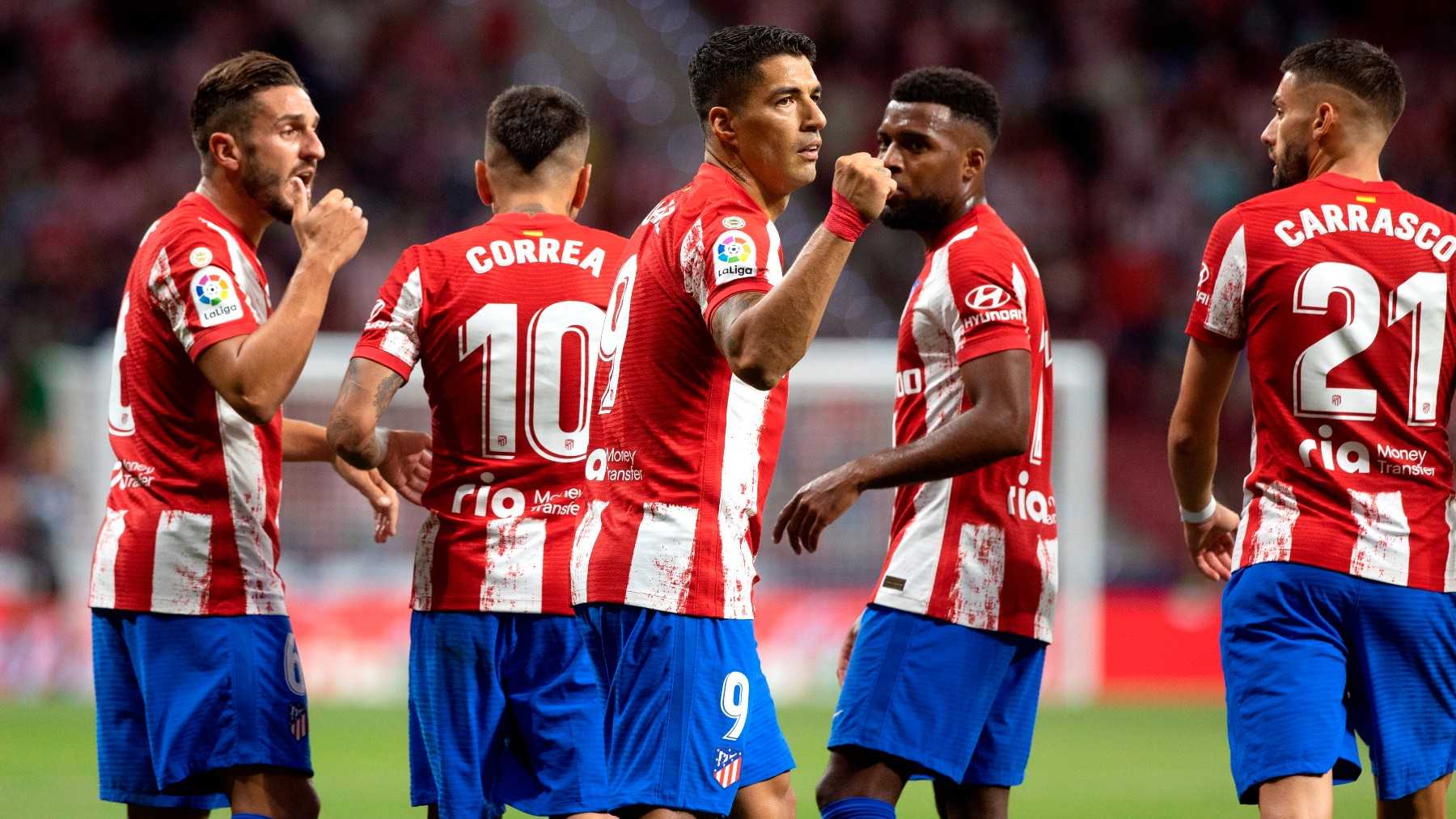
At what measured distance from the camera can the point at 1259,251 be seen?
180 inches

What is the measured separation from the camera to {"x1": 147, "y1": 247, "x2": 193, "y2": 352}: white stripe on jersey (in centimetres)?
460

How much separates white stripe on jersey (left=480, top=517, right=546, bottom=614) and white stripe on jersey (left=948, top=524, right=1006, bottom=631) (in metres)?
1.19

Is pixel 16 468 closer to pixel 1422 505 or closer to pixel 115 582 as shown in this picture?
pixel 115 582

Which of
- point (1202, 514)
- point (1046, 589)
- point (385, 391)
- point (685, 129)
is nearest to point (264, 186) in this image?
point (385, 391)

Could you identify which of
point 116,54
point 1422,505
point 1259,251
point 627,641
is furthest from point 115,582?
point 116,54

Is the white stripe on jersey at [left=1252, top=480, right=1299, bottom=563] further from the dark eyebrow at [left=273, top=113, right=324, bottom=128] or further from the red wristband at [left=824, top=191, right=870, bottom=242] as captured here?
the dark eyebrow at [left=273, top=113, right=324, bottom=128]

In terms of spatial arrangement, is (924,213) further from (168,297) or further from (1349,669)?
(168,297)

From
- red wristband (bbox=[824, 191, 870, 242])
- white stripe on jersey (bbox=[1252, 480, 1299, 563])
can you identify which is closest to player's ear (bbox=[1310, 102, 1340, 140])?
white stripe on jersey (bbox=[1252, 480, 1299, 563])

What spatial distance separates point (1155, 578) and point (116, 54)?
1134 centimetres

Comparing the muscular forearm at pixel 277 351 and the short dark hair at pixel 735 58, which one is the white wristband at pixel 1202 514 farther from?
the muscular forearm at pixel 277 351

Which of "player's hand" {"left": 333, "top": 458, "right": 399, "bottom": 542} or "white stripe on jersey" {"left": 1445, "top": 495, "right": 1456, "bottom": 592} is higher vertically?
"player's hand" {"left": 333, "top": 458, "right": 399, "bottom": 542}

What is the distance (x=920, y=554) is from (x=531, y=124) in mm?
1695

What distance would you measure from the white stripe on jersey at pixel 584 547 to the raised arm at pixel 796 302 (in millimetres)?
587

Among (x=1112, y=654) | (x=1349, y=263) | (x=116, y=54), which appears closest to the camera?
(x=1349, y=263)
